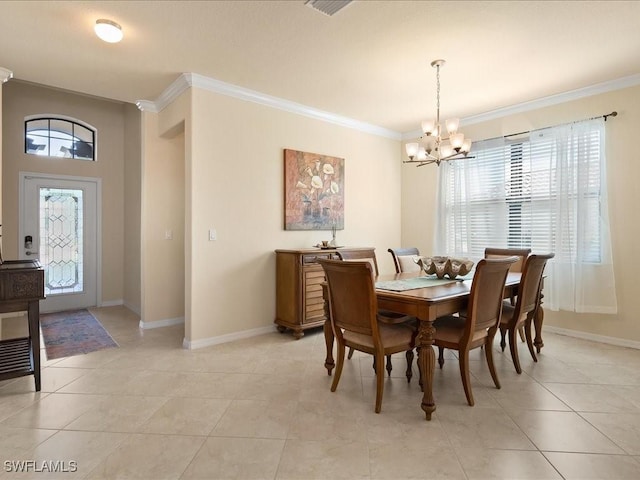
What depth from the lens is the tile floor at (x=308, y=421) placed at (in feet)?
5.75

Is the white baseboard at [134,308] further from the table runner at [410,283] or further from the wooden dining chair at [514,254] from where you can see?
the wooden dining chair at [514,254]

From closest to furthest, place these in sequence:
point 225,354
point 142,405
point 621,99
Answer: point 142,405 < point 225,354 < point 621,99

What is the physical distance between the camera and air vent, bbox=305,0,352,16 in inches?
91.4

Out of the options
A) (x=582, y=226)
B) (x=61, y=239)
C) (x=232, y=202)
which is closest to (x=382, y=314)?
(x=232, y=202)

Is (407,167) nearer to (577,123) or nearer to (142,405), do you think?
(577,123)

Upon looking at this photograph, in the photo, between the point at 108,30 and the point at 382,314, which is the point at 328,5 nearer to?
the point at 108,30

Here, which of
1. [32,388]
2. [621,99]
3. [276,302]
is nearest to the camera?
[32,388]

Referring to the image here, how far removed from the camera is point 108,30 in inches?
101

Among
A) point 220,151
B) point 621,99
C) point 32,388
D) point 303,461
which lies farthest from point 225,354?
point 621,99

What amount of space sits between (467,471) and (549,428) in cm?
74

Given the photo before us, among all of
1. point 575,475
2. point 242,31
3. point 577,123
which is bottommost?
point 575,475

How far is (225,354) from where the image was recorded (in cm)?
338

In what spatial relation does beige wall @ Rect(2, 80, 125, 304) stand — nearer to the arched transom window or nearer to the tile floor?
the arched transom window

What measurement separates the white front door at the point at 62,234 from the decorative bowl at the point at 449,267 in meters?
4.93
